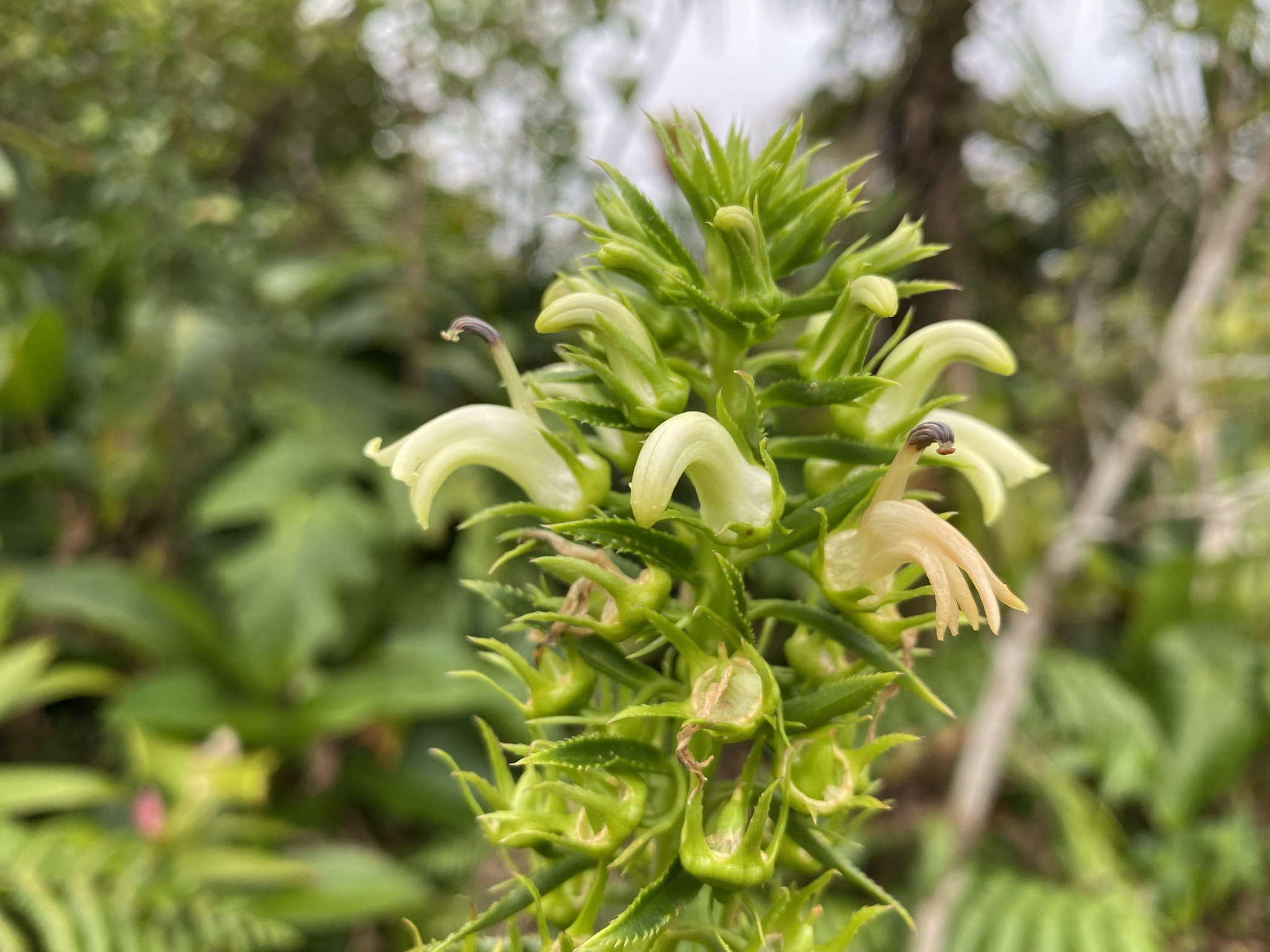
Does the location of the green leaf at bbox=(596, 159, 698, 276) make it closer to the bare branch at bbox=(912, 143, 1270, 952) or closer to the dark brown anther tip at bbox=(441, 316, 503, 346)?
the dark brown anther tip at bbox=(441, 316, 503, 346)

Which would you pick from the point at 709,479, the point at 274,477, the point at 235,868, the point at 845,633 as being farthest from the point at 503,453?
the point at 274,477

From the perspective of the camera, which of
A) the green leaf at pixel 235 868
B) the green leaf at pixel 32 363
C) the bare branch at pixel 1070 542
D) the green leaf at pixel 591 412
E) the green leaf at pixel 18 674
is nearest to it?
the green leaf at pixel 591 412

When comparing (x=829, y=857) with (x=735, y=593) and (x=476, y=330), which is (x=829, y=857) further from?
(x=476, y=330)

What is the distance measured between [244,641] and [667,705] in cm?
254

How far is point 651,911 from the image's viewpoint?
0.61m

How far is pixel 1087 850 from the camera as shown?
262 cm

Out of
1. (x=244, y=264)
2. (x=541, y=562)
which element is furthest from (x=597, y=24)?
(x=541, y=562)

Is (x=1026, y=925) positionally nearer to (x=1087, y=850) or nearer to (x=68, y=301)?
(x=1087, y=850)

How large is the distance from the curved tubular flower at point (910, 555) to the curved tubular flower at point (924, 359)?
93 mm

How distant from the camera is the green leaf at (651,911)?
1.91 ft

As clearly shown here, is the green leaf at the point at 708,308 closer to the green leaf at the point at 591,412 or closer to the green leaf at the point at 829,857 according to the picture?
the green leaf at the point at 591,412

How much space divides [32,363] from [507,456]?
120 inches

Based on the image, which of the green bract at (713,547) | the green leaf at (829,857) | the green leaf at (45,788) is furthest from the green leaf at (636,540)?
the green leaf at (45,788)

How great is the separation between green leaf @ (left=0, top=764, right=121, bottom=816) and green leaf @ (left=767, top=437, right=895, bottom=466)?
7.44 feet
